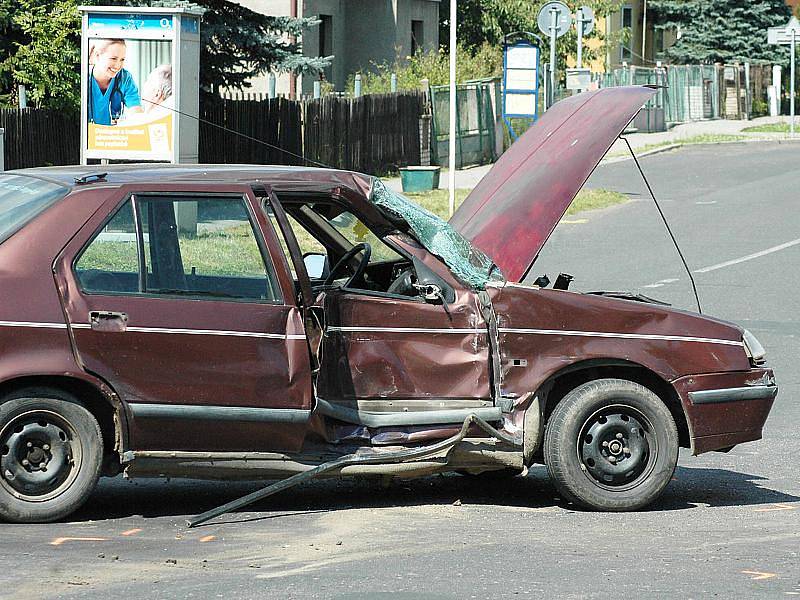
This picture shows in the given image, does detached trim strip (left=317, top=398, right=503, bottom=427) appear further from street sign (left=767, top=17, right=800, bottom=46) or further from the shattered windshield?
street sign (left=767, top=17, right=800, bottom=46)

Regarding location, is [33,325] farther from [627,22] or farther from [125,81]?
[627,22]

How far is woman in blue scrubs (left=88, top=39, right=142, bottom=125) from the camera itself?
706 inches

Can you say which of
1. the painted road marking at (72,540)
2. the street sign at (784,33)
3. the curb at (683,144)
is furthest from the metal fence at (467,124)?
the painted road marking at (72,540)

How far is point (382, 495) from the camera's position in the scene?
7.13m

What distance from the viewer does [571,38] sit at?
163 ft

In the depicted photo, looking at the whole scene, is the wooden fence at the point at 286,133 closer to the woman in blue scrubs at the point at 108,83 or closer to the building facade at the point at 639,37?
the woman in blue scrubs at the point at 108,83

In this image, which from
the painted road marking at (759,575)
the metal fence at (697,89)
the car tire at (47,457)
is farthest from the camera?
the metal fence at (697,89)

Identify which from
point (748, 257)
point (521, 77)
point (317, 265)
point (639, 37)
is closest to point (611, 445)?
point (317, 265)

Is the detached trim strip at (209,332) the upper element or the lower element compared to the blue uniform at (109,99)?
lower

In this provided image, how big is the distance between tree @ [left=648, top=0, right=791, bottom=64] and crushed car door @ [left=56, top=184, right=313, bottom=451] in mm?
57076

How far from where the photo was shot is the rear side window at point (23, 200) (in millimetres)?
6250

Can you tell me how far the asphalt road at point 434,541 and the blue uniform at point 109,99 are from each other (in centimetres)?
1094

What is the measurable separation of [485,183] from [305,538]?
9.79 ft

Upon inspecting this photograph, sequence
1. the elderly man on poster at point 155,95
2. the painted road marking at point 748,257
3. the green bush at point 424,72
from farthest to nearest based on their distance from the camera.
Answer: the green bush at point 424,72 → the elderly man on poster at point 155,95 → the painted road marking at point 748,257
